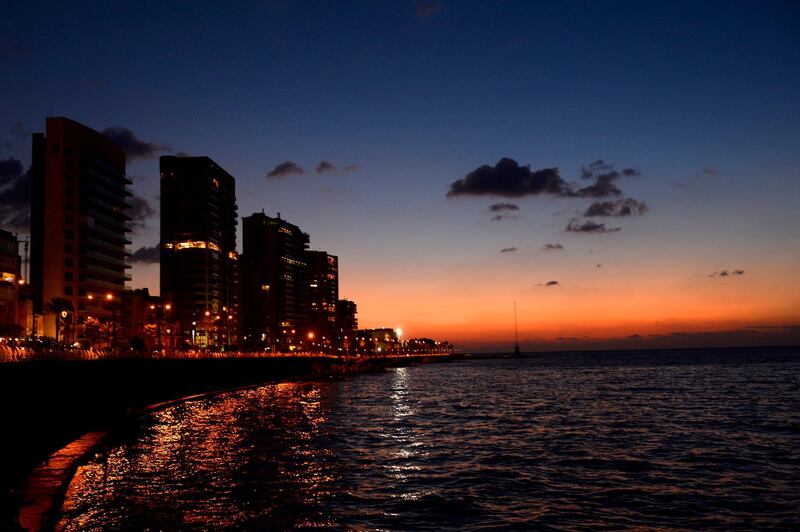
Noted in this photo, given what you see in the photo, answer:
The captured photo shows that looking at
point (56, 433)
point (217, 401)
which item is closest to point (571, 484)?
point (56, 433)

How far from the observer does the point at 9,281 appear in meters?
136

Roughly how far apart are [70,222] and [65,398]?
125241 mm

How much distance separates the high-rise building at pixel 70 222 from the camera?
155875mm

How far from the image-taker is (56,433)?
41031mm

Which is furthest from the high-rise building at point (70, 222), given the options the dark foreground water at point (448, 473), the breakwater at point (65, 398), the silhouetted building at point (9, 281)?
the dark foreground water at point (448, 473)

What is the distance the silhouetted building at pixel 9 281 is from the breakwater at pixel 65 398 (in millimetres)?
53272

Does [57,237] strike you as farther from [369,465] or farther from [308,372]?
[369,465]

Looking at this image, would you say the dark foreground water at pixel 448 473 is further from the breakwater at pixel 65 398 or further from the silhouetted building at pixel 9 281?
the silhouetted building at pixel 9 281

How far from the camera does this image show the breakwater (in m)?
30.9

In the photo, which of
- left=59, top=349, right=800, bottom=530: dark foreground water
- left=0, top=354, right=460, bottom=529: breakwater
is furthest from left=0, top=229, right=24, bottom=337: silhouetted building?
left=59, top=349, right=800, bottom=530: dark foreground water

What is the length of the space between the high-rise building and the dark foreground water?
111 metres

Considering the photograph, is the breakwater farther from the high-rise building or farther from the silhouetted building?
the high-rise building

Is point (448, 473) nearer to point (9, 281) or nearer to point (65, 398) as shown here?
point (65, 398)

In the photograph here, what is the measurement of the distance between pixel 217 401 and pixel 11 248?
Answer: 283 ft
